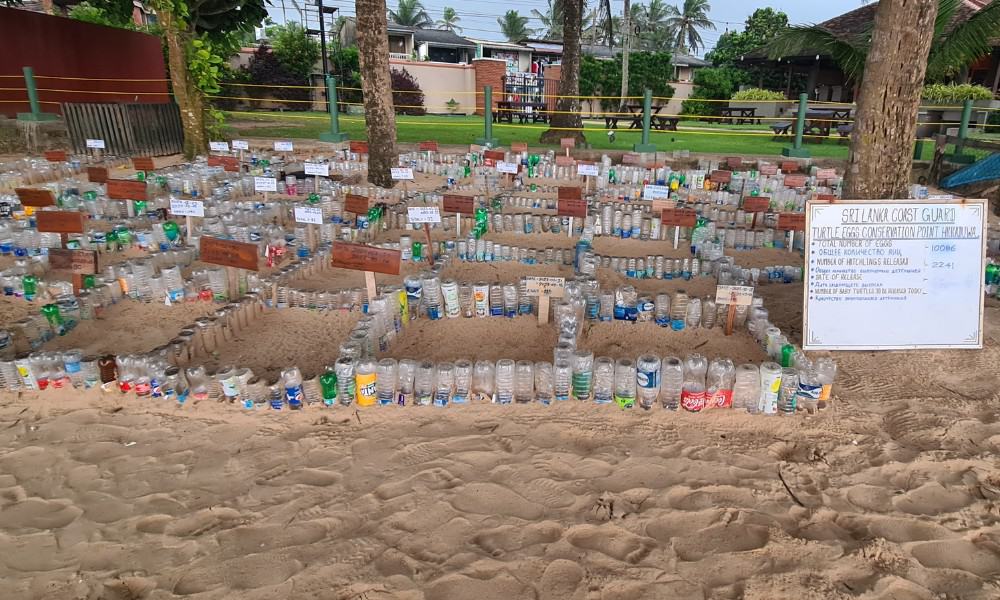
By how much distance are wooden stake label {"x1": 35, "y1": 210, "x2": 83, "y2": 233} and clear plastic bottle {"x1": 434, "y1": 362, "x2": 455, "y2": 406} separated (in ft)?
12.5

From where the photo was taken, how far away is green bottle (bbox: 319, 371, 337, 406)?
3631mm

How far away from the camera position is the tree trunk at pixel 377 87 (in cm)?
848

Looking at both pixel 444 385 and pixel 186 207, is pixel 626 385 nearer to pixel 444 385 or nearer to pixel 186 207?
pixel 444 385

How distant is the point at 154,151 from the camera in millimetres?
12500

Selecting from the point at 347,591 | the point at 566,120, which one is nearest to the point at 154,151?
the point at 566,120

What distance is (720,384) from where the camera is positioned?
364cm

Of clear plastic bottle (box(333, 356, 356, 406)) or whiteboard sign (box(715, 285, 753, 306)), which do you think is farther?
whiteboard sign (box(715, 285, 753, 306))

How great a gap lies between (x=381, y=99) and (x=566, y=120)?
7146mm

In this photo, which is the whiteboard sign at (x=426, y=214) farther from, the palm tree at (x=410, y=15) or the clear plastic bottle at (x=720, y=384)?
the palm tree at (x=410, y=15)

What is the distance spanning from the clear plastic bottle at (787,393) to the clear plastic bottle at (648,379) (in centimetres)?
73

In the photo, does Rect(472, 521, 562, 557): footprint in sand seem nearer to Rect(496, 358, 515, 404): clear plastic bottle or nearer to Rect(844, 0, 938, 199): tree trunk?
Rect(496, 358, 515, 404): clear plastic bottle

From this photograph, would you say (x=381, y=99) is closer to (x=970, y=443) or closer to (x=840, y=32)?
(x=970, y=443)

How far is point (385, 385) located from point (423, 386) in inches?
9.2

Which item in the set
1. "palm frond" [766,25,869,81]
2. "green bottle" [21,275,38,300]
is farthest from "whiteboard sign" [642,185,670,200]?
"green bottle" [21,275,38,300]
